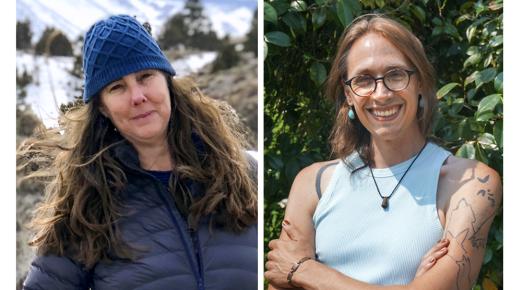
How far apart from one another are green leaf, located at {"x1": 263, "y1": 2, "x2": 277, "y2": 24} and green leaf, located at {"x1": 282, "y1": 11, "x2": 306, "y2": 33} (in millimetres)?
66

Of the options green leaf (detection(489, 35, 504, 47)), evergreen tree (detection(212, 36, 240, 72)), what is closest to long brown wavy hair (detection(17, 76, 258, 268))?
evergreen tree (detection(212, 36, 240, 72))

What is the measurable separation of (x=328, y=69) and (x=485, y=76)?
552 mm

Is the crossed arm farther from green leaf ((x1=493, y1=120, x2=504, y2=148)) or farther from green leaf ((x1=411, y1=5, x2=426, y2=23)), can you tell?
green leaf ((x1=411, y1=5, x2=426, y2=23))

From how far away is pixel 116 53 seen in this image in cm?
312

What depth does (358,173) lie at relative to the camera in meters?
3.17

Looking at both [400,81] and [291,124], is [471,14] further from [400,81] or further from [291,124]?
[291,124]

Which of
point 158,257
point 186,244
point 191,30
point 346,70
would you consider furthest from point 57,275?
point 346,70

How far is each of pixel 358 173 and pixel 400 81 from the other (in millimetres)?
368

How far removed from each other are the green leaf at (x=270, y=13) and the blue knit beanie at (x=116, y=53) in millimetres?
404

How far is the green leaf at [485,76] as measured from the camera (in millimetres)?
3096

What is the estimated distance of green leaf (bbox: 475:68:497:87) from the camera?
3.10 m

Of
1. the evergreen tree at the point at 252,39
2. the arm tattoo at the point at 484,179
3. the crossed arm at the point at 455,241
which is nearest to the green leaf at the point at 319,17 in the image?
the evergreen tree at the point at 252,39

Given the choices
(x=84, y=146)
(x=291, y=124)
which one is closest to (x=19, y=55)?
(x=84, y=146)

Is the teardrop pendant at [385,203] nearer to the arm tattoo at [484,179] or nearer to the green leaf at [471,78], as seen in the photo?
the arm tattoo at [484,179]
